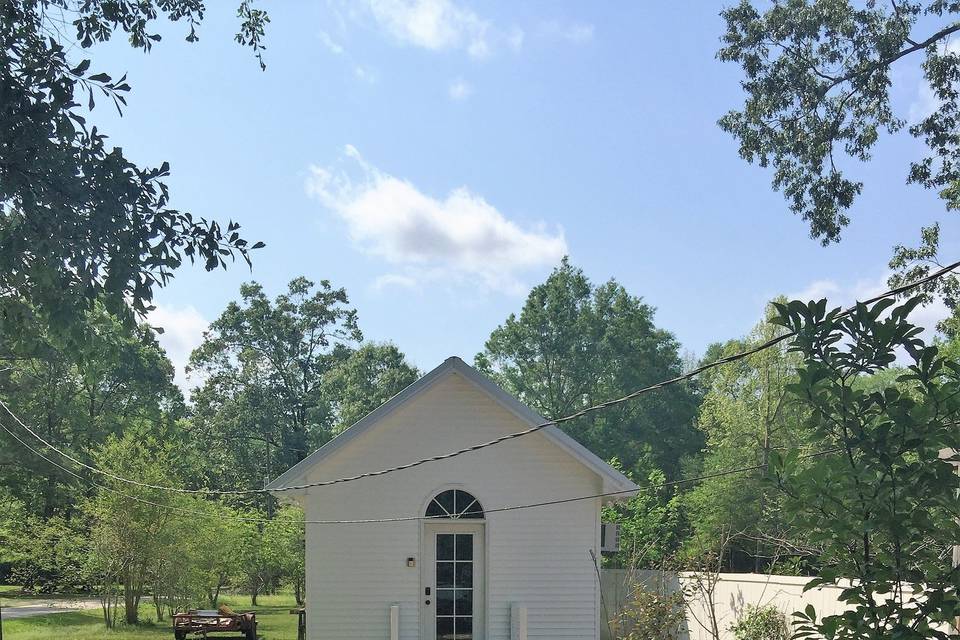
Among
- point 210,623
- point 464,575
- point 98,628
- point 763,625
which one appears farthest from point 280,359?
point 763,625

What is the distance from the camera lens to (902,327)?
14.0ft

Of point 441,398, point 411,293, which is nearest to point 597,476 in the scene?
point 441,398

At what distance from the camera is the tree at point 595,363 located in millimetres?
40688

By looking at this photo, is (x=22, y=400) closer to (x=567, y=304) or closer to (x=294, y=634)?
(x=294, y=634)

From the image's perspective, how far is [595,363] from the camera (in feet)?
141

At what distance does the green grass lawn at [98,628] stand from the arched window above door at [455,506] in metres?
7.21

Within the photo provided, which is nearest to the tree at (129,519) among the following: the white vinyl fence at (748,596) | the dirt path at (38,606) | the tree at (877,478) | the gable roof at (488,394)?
the dirt path at (38,606)

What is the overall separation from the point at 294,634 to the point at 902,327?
768 inches

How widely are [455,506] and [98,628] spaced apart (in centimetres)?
1199

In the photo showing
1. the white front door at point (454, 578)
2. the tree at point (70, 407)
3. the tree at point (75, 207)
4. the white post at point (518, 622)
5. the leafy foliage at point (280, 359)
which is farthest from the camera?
the leafy foliage at point (280, 359)

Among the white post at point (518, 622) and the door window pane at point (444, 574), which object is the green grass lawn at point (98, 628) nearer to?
the door window pane at point (444, 574)

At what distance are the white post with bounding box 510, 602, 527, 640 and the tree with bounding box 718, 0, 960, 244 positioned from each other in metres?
7.11

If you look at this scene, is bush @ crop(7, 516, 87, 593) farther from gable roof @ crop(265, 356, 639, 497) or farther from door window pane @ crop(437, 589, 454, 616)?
door window pane @ crop(437, 589, 454, 616)

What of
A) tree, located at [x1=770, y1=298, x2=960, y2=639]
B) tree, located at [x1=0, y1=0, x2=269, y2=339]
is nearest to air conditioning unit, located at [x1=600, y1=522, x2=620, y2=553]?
tree, located at [x1=0, y1=0, x2=269, y2=339]
